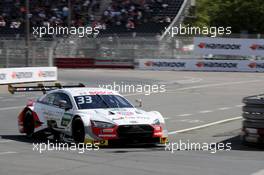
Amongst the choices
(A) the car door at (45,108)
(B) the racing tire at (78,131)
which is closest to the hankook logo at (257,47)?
(A) the car door at (45,108)

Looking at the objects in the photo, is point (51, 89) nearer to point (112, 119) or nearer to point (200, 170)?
point (112, 119)

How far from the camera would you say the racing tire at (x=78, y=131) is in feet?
47.5

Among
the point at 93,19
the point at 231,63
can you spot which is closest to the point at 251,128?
the point at 231,63

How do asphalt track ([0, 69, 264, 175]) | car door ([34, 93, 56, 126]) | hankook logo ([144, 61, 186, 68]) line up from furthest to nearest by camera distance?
1. hankook logo ([144, 61, 186, 68])
2. car door ([34, 93, 56, 126])
3. asphalt track ([0, 69, 264, 175])

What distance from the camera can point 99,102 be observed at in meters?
15.4

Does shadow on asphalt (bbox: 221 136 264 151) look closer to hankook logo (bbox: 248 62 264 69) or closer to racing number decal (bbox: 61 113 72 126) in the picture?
racing number decal (bbox: 61 113 72 126)

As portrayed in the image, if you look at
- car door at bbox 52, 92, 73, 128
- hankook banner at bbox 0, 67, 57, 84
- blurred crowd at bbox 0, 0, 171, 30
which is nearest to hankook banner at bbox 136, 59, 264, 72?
blurred crowd at bbox 0, 0, 171, 30

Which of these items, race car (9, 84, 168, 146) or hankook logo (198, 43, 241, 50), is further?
hankook logo (198, 43, 241, 50)

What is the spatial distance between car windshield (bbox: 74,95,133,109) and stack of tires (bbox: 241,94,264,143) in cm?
268

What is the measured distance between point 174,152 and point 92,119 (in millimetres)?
1856

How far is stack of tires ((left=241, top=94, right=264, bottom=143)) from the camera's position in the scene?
46.4ft

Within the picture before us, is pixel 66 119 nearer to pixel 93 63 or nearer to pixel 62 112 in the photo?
pixel 62 112

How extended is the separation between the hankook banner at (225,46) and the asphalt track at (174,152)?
517 inches

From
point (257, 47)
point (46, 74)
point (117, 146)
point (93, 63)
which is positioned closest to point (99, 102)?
point (117, 146)
